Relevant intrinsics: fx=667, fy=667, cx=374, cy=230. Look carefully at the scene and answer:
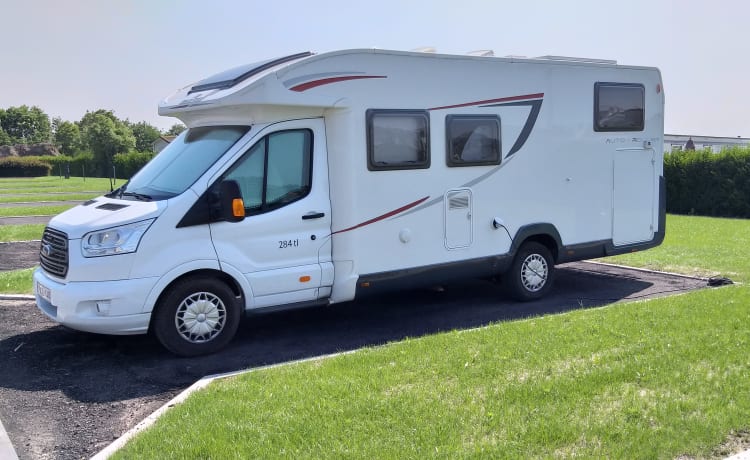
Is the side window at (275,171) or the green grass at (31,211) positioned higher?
the side window at (275,171)

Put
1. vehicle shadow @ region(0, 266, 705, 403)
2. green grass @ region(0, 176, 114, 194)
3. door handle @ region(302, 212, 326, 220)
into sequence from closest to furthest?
vehicle shadow @ region(0, 266, 705, 403)
door handle @ region(302, 212, 326, 220)
green grass @ region(0, 176, 114, 194)

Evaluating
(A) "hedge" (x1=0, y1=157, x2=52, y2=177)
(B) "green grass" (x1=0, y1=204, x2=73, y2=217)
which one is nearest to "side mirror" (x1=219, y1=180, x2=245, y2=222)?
(B) "green grass" (x1=0, y1=204, x2=73, y2=217)

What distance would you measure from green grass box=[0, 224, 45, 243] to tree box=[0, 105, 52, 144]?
103 m

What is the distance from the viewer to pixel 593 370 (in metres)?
5.30

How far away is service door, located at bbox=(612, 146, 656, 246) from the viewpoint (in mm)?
9273

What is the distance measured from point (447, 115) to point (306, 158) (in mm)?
1874

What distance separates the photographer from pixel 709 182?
23203 millimetres

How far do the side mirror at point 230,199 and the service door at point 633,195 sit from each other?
5.40 m

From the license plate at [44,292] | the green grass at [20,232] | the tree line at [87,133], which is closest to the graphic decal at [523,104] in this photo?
the license plate at [44,292]

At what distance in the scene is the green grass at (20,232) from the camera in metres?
15.1

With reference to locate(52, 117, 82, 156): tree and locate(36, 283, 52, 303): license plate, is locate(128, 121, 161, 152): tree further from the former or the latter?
locate(36, 283, 52, 303): license plate

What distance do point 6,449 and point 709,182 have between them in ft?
77.5

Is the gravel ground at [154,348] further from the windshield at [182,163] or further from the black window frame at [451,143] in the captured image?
the black window frame at [451,143]

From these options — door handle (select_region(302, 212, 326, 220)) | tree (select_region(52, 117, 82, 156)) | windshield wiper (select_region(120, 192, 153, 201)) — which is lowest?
door handle (select_region(302, 212, 326, 220))
